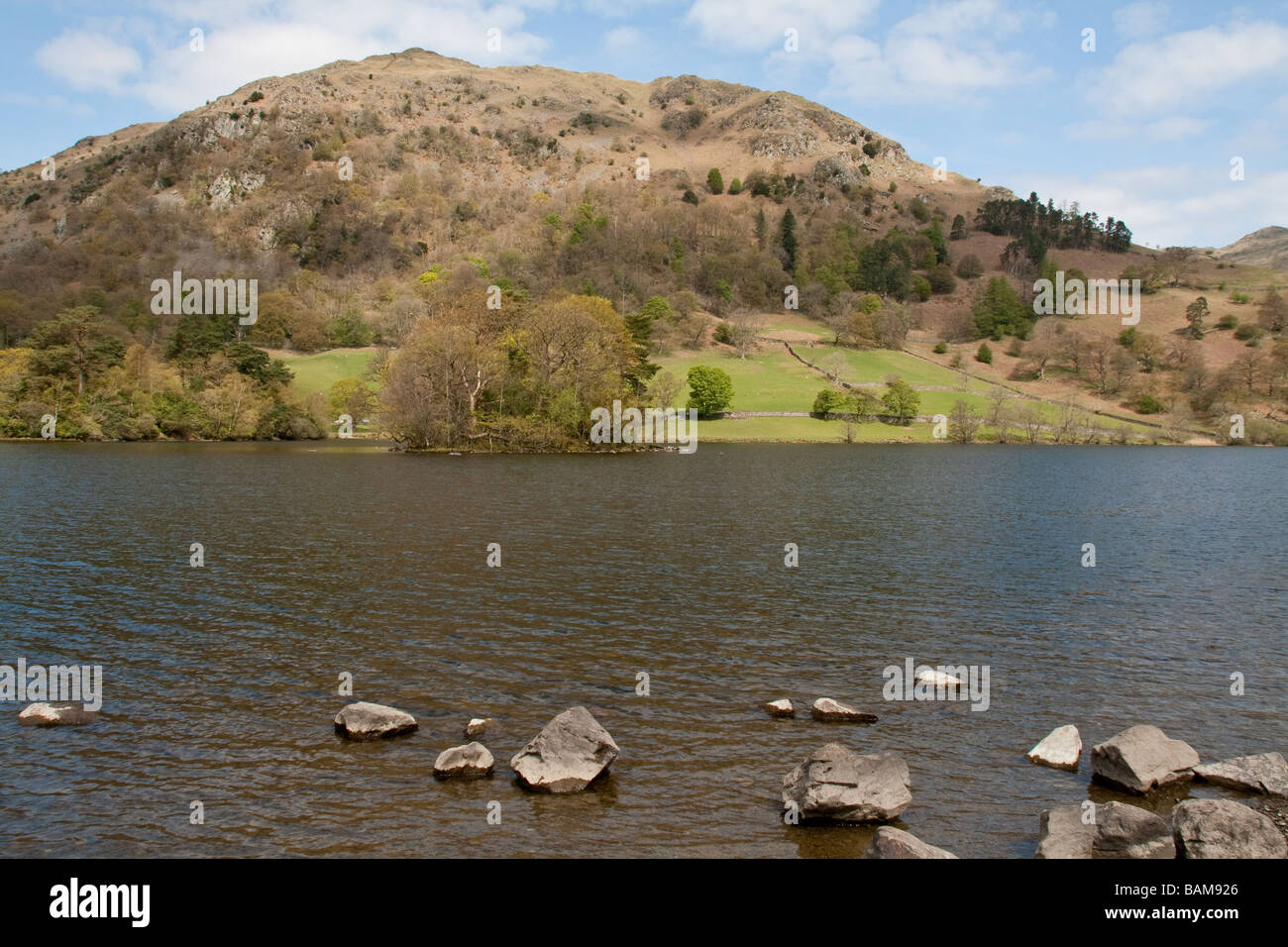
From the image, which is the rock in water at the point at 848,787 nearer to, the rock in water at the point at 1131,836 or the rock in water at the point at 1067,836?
the rock in water at the point at 1067,836

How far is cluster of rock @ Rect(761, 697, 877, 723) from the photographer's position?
15827mm

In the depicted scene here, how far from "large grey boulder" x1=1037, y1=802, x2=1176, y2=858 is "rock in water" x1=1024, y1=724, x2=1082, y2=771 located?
2944 millimetres

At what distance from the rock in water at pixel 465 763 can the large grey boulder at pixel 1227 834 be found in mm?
10570

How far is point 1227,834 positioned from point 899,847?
4.63 metres

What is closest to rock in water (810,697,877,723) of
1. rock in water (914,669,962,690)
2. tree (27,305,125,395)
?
rock in water (914,669,962,690)

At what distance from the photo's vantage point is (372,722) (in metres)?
14.8

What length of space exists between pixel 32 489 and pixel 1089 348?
580 feet

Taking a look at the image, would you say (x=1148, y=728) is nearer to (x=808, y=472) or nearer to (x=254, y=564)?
(x=254, y=564)

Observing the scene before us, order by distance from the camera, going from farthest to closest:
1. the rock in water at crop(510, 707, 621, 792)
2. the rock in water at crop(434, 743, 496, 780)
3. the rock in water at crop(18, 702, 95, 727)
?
the rock in water at crop(18, 702, 95, 727) < the rock in water at crop(434, 743, 496, 780) < the rock in water at crop(510, 707, 621, 792)

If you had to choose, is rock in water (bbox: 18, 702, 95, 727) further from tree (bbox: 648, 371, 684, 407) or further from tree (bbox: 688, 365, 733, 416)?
tree (bbox: 688, 365, 733, 416)

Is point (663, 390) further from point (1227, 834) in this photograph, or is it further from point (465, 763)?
point (1227, 834)

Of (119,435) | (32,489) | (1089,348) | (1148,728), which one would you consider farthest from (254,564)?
(1089,348)

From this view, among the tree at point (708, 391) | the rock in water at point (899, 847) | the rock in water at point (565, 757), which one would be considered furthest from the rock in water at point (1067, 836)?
the tree at point (708, 391)

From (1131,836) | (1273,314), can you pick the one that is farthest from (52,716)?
(1273,314)
